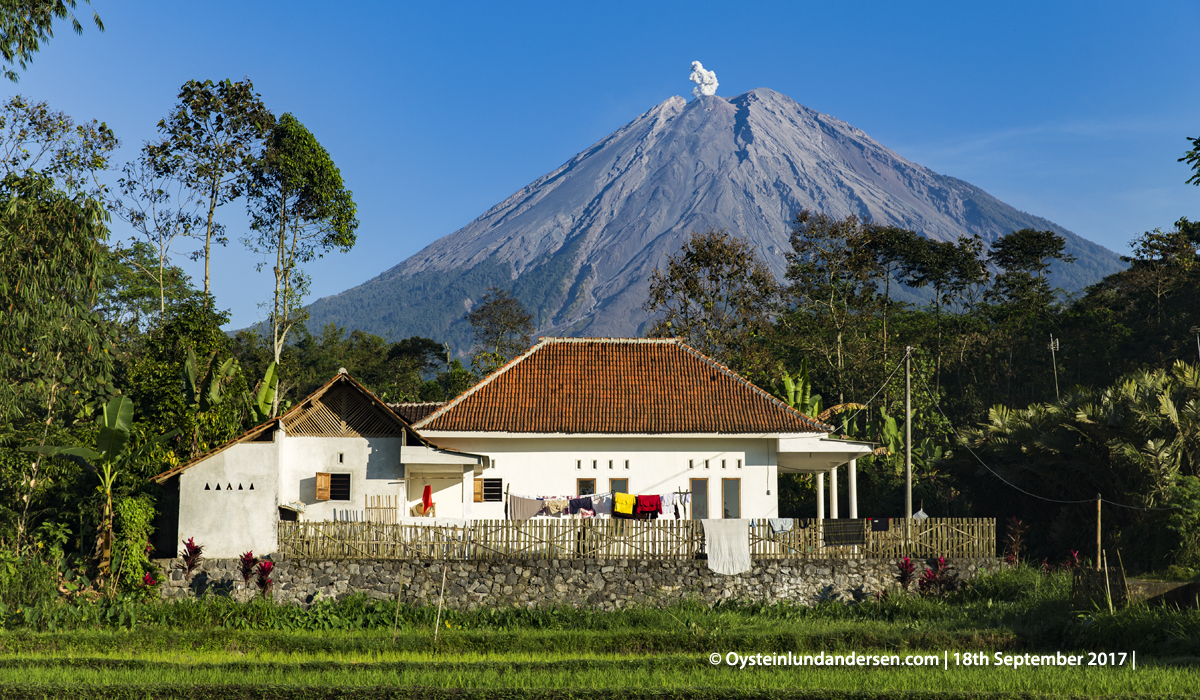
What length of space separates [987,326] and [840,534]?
35.5 metres

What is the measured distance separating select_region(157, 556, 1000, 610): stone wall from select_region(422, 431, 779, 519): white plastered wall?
17.1 feet

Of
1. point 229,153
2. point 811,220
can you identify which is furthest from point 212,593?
point 811,220

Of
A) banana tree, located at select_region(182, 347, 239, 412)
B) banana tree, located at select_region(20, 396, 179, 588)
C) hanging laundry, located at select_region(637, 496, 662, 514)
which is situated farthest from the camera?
banana tree, located at select_region(182, 347, 239, 412)

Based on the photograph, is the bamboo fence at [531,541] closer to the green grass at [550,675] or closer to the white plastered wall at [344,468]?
the white plastered wall at [344,468]

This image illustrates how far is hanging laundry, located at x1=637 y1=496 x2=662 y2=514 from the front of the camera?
21078mm

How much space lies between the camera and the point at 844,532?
20.1 meters

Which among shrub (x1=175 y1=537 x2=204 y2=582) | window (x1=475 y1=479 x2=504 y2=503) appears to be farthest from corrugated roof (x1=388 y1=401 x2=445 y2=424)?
shrub (x1=175 y1=537 x2=204 y2=582)

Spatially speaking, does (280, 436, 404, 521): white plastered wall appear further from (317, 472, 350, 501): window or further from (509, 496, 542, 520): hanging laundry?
(509, 496, 542, 520): hanging laundry

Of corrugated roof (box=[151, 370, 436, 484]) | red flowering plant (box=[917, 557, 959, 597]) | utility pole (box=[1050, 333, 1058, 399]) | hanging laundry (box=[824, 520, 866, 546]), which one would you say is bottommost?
red flowering plant (box=[917, 557, 959, 597])

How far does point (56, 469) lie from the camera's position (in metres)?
18.9

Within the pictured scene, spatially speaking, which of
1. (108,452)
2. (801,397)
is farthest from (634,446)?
(108,452)

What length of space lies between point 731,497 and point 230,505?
1188 cm

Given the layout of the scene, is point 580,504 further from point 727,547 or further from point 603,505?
point 727,547

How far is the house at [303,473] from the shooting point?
18297 millimetres
